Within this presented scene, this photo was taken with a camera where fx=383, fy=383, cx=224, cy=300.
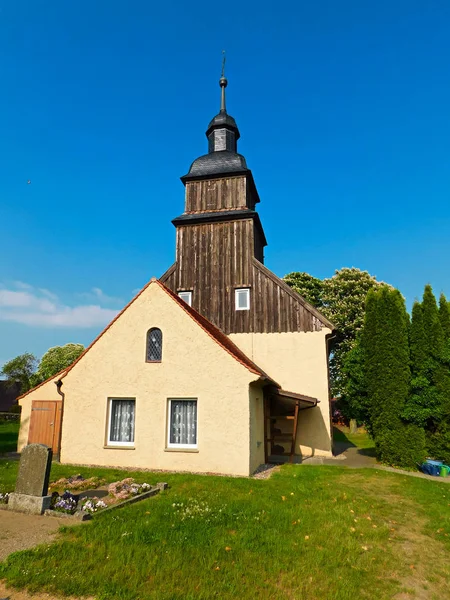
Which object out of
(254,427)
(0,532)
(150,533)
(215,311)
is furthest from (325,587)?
(215,311)

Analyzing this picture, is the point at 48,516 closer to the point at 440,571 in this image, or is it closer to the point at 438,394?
the point at 440,571

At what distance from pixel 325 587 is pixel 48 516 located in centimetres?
549

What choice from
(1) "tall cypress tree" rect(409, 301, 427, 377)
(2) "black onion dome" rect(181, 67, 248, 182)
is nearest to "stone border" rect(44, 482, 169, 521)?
(1) "tall cypress tree" rect(409, 301, 427, 377)

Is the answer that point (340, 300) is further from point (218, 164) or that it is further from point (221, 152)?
point (218, 164)

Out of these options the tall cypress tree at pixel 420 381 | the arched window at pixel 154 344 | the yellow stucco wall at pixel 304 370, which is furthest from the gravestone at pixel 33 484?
the tall cypress tree at pixel 420 381

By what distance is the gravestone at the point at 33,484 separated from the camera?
306 inches

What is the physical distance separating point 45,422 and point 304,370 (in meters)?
11.6

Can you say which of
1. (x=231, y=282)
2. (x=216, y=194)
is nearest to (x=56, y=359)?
(x=216, y=194)

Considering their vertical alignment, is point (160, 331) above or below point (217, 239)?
below

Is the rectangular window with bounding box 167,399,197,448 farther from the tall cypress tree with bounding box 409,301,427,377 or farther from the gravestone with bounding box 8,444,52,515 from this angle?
the tall cypress tree with bounding box 409,301,427,377

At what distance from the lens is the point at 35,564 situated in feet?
17.4

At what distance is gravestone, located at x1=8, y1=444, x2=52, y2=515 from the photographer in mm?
7781

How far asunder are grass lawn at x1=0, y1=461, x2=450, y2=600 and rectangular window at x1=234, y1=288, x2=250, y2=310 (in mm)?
9788

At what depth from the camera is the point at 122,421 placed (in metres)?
13.5
